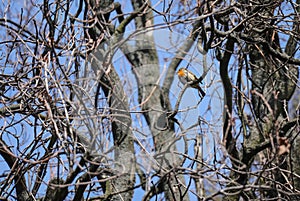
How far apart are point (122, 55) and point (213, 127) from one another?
30.7 inches

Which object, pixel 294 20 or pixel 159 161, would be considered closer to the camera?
pixel 159 161

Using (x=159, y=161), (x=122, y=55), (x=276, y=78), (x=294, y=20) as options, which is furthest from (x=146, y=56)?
(x=276, y=78)

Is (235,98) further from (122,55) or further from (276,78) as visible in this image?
(122,55)

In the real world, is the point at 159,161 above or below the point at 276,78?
below

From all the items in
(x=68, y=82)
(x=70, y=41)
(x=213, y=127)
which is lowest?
(x=213, y=127)

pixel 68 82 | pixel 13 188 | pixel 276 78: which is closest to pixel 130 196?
pixel 13 188

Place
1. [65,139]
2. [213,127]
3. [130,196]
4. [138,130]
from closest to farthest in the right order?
[65,139] < [138,130] < [213,127] < [130,196]

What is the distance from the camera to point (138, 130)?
3.89 meters

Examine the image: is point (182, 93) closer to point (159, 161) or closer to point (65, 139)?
point (159, 161)

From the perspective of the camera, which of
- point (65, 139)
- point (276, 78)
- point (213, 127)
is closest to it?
point (65, 139)

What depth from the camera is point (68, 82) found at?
4008 mm

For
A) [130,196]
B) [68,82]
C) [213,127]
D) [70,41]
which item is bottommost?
[130,196]

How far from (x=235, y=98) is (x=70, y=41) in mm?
1597

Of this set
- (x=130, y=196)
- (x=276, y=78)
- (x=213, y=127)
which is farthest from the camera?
(x=276, y=78)
